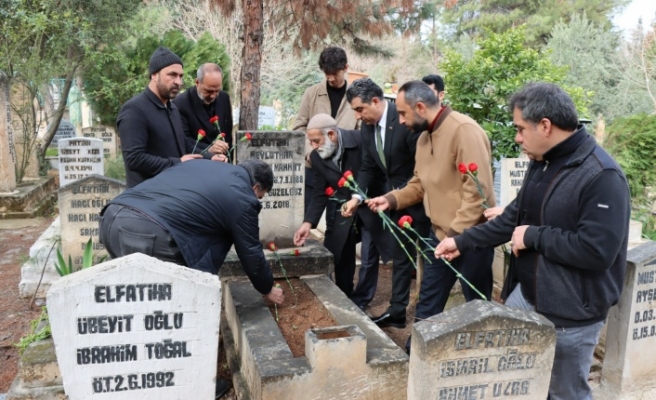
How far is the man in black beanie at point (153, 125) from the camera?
4.05 metres

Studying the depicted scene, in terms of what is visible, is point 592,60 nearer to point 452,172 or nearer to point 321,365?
point 452,172

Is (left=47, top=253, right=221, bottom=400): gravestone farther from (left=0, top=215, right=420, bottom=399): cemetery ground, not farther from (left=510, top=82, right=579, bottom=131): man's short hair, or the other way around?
(left=510, top=82, right=579, bottom=131): man's short hair

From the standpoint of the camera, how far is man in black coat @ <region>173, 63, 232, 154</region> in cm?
492

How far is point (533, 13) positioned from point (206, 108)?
2412 cm

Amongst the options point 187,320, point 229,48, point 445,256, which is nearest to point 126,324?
point 187,320

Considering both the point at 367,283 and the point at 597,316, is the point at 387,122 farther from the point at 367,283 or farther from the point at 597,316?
the point at 597,316

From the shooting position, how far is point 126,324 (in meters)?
2.62

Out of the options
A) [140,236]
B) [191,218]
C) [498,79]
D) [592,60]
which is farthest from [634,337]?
[592,60]

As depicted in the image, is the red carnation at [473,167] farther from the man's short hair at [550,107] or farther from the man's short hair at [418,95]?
the man's short hair at [550,107]

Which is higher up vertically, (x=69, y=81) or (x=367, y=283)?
(x=69, y=81)

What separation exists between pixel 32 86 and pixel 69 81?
129cm

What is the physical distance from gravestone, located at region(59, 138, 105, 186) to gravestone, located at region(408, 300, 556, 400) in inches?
289

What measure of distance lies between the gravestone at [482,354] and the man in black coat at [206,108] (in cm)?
308

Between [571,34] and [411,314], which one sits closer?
[411,314]
